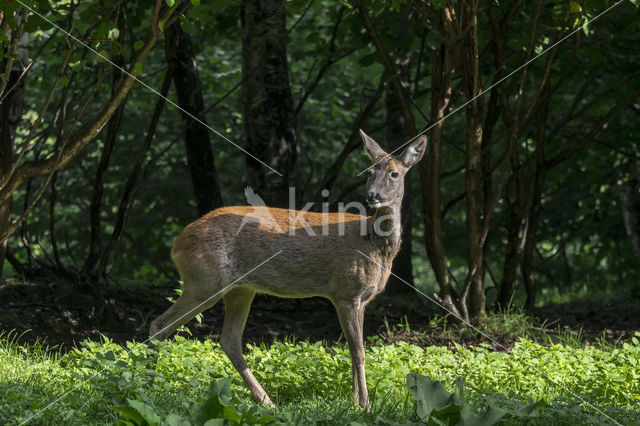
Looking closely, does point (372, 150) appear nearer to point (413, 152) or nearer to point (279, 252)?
point (413, 152)

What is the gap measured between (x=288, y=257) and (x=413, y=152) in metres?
1.20

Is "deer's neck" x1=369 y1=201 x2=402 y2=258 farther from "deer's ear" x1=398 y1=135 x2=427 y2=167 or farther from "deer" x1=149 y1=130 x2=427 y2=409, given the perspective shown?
"deer's ear" x1=398 y1=135 x2=427 y2=167

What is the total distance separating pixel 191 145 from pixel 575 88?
6012 mm

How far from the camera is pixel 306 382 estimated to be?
5051 mm

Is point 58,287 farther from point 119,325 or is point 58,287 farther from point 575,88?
point 575,88

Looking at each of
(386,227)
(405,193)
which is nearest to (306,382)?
(386,227)

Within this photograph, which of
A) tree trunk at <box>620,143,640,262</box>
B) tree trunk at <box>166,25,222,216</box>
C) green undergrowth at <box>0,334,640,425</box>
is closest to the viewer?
green undergrowth at <box>0,334,640,425</box>

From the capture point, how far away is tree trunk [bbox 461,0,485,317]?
279 inches

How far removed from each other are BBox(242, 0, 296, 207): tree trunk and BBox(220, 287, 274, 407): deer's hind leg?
2287mm

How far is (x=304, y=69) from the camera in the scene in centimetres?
1391

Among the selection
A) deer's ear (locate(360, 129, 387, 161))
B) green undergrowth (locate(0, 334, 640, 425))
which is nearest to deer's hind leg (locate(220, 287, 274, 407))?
green undergrowth (locate(0, 334, 640, 425))

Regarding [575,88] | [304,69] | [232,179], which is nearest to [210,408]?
[232,179]

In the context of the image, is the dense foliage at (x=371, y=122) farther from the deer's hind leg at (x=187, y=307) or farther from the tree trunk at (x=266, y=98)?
the deer's hind leg at (x=187, y=307)

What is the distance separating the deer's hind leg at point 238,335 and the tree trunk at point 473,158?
7.98 feet
